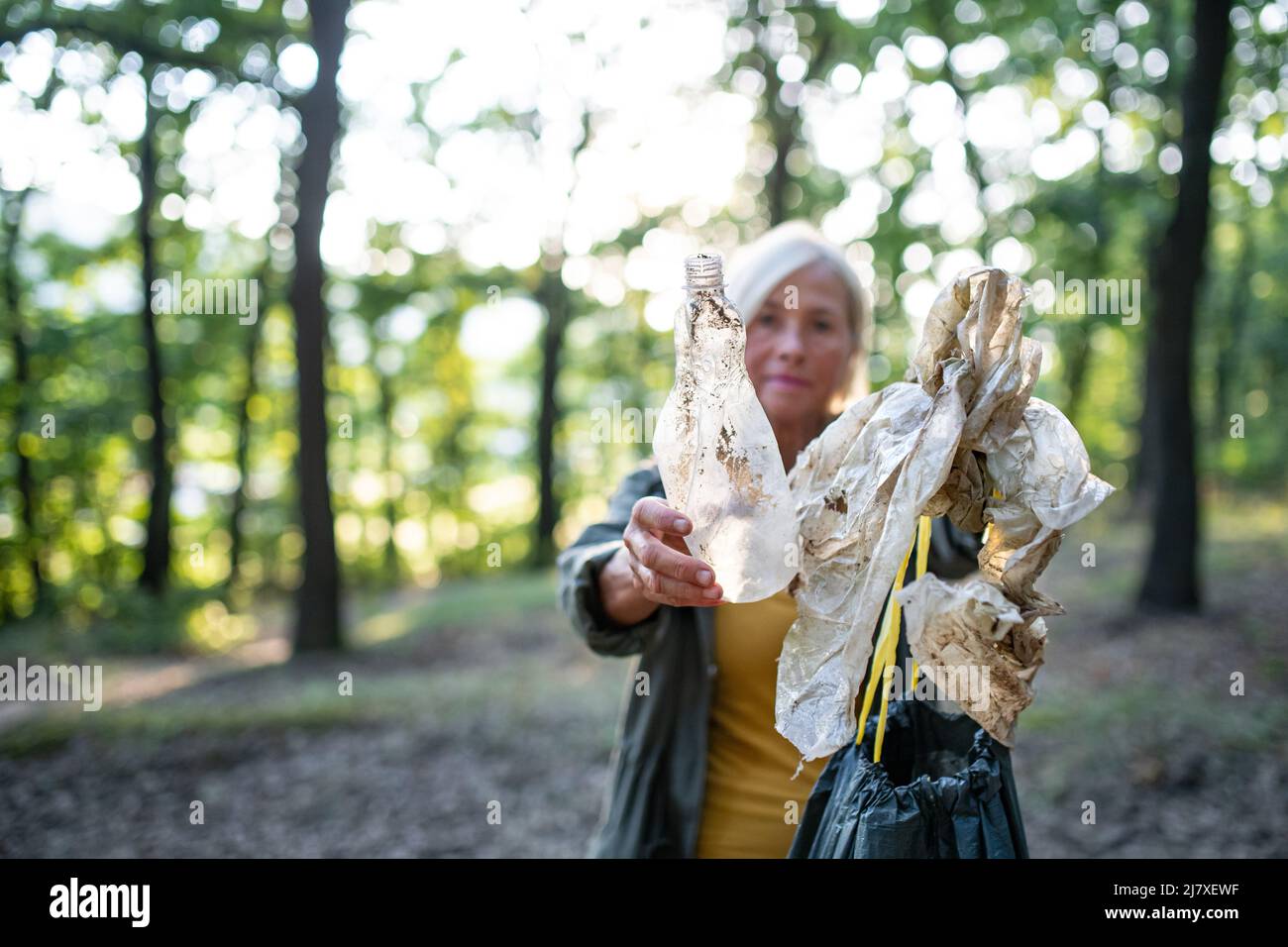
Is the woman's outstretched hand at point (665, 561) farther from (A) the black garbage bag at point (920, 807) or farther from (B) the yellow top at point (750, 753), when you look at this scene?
(B) the yellow top at point (750, 753)

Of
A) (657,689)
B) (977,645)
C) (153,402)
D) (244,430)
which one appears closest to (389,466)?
(244,430)

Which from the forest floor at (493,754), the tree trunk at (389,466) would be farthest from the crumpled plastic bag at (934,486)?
the tree trunk at (389,466)

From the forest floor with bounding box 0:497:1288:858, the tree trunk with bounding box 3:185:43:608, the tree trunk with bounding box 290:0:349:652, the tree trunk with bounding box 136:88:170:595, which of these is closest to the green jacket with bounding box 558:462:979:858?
the forest floor with bounding box 0:497:1288:858

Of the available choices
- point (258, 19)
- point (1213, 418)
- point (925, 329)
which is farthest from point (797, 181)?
point (1213, 418)

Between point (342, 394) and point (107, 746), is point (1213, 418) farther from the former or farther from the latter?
point (107, 746)

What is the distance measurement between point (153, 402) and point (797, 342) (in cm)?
1412

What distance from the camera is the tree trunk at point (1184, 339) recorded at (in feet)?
24.9

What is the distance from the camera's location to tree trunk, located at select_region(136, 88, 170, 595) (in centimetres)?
1291

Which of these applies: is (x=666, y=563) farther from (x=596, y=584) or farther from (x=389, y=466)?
(x=389, y=466)

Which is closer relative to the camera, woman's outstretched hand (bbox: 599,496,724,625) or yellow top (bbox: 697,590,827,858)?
woman's outstretched hand (bbox: 599,496,724,625)

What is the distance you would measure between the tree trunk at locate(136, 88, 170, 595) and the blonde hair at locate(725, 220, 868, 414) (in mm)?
13004

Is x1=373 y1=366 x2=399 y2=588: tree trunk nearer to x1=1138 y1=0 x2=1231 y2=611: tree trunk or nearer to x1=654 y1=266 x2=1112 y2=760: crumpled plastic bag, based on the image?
x1=1138 y1=0 x2=1231 y2=611: tree trunk

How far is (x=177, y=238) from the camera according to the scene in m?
15.4
